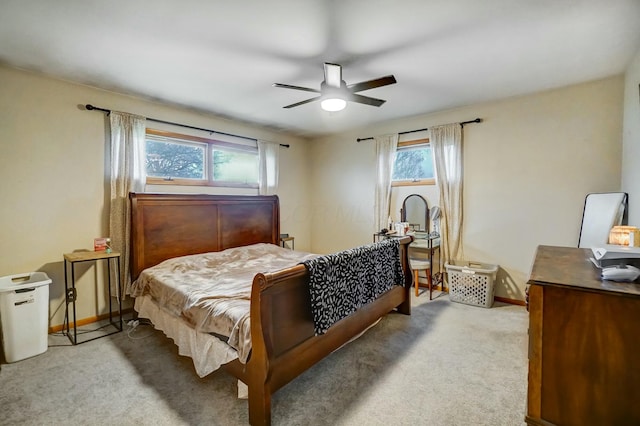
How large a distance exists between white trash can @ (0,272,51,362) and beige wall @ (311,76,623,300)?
14.5 ft

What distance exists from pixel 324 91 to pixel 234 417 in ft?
8.08

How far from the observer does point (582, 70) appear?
271 centimetres

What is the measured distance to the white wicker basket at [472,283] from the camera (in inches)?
133

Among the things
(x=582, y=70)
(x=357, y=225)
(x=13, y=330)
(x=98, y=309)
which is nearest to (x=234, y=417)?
(x=13, y=330)

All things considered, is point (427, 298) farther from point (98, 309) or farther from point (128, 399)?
point (98, 309)

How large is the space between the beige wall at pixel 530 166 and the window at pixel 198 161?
8.00ft

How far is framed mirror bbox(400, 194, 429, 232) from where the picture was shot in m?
4.20

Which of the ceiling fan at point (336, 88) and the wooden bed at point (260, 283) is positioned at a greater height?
the ceiling fan at point (336, 88)

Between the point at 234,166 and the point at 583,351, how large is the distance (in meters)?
4.17

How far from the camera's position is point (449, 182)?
12.7ft

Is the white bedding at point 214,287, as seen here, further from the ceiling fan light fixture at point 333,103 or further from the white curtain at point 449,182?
the white curtain at point 449,182

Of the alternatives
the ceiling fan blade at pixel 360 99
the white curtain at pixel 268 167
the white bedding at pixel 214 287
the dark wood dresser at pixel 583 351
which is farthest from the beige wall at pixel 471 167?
the dark wood dresser at pixel 583 351

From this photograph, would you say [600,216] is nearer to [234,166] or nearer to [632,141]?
[632,141]

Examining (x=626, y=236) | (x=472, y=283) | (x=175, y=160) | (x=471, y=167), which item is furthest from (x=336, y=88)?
(x=472, y=283)
